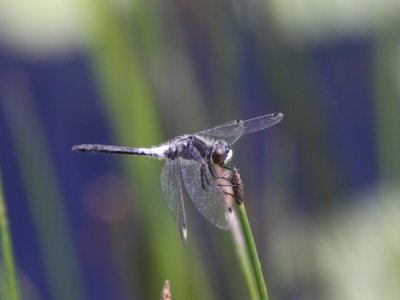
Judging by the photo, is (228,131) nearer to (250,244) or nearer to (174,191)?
(174,191)

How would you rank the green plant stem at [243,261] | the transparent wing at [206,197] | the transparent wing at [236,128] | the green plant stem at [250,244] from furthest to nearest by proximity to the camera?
1. the transparent wing at [236,128]
2. the transparent wing at [206,197]
3. the green plant stem at [243,261]
4. the green plant stem at [250,244]

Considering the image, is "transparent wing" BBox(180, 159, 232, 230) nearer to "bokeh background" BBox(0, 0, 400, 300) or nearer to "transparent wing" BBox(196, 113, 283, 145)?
"transparent wing" BBox(196, 113, 283, 145)

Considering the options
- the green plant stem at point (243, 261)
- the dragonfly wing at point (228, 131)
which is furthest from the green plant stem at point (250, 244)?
the dragonfly wing at point (228, 131)

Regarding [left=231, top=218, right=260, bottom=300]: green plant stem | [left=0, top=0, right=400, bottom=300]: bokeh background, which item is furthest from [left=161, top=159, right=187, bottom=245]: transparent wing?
[left=0, top=0, right=400, bottom=300]: bokeh background

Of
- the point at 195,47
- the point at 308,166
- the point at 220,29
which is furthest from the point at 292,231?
the point at 195,47

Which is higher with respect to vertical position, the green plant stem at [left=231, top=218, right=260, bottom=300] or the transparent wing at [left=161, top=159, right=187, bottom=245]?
the transparent wing at [left=161, top=159, right=187, bottom=245]

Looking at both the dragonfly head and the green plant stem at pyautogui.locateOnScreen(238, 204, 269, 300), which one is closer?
the green plant stem at pyautogui.locateOnScreen(238, 204, 269, 300)

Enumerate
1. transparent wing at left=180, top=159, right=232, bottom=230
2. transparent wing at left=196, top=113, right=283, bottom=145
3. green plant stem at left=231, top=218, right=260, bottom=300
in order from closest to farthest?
green plant stem at left=231, top=218, right=260, bottom=300 < transparent wing at left=180, top=159, right=232, bottom=230 < transparent wing at left=196, top=113, right=283, bottom=145

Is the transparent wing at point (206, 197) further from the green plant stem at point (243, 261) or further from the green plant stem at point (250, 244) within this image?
the green plant stem at point (250, 244)
